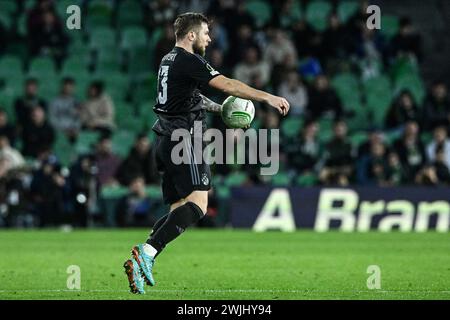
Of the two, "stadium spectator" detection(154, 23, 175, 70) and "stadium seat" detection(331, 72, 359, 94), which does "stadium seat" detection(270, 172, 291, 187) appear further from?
"stadium spectator" detection(154, 23, 175, 70)

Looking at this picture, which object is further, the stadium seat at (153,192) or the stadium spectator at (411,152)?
the stadium spectator at (411,152)

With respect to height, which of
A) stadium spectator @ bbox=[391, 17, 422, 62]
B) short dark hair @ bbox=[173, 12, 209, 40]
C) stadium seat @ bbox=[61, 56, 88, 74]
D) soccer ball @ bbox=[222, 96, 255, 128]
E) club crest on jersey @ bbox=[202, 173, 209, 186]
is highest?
stadium spectator @ bbox=[391, 17, 422, 62]

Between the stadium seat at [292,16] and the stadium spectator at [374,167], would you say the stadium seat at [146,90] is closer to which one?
the stadium seat at [292,16]

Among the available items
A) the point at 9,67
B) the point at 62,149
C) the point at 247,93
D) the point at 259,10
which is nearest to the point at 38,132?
the point at 62,149

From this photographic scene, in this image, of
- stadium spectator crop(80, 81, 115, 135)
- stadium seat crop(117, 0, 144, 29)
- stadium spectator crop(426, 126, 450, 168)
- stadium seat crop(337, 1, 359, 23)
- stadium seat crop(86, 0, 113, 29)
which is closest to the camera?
stadium spectator crop(426, 126, 450, 168)

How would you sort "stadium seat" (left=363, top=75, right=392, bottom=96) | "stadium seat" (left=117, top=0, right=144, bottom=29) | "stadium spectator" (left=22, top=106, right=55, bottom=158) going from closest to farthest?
1. "stadium spectator" (left=22, top=106, right=55, bottom=158)
2. "stadium seat" (left=363, top=75, right=392, bottom=96)
3. "stadium seat" (left=117, top=0, right=144, bottom=29)

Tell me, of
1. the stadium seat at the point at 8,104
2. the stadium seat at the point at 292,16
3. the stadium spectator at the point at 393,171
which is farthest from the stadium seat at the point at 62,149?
the stadium spectator at the point at 393,171

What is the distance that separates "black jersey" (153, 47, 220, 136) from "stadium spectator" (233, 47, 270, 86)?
38.6 feet

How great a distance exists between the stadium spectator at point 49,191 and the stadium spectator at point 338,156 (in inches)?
181

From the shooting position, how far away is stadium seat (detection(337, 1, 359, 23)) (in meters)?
23.8

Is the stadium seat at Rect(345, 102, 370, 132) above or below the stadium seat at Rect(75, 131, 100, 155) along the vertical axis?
above

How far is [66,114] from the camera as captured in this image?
21.1 metres

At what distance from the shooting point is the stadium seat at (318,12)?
23562mm

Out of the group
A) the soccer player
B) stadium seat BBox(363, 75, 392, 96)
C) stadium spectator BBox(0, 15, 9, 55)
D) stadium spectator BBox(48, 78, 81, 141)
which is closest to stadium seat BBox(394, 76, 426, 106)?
stadium seat BBox(363, 75, 392, 96)
